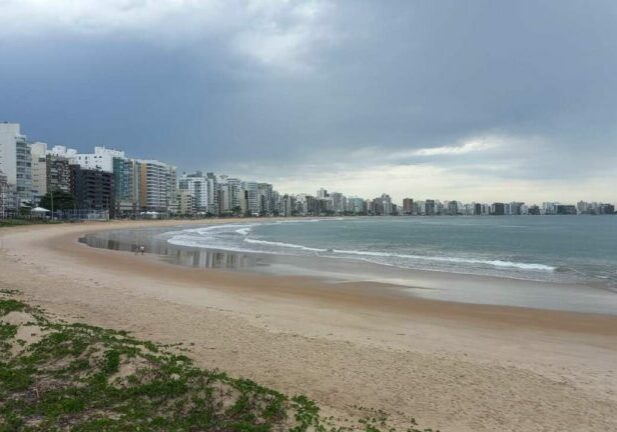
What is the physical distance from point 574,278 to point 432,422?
18546 millimetres

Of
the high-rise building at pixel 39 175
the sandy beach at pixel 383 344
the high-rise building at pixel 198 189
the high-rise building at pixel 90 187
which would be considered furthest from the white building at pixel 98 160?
the sandy beach at pixel 383 344

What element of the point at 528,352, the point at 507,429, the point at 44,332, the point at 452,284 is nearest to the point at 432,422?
the point at 507,429

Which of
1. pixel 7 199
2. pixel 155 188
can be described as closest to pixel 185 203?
pixel 155 188

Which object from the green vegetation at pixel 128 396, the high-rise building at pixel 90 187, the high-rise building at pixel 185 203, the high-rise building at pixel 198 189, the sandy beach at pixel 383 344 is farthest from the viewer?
the high-rise building at pixel 198 189

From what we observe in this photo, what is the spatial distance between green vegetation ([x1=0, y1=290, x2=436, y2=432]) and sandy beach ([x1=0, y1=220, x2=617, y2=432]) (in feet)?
1.99

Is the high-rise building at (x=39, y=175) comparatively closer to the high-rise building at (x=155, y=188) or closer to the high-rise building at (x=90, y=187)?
the high-rise building at (x=90, y=187)

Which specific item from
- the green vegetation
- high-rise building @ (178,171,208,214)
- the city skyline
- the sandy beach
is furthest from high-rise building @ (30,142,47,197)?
the green vegetation

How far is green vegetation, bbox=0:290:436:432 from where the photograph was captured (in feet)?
15.7

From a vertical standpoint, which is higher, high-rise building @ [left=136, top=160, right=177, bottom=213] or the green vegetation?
high-rise building @ [left=136, top=160, right=177, bottom=213]

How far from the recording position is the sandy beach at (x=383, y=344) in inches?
231

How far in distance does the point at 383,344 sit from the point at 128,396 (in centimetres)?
470

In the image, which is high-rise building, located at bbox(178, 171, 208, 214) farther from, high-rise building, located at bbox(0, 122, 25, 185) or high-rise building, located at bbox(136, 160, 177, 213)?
high-rise building, located at bbox(0, 122, 25, 185)

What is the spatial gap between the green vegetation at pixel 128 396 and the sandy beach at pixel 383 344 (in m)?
0.61

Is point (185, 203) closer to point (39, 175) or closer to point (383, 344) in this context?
point (39, 175)
